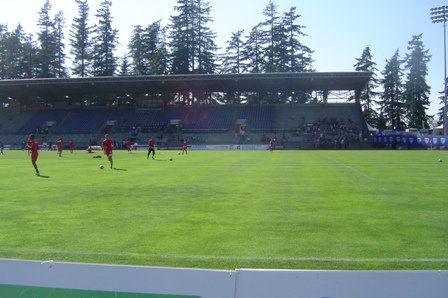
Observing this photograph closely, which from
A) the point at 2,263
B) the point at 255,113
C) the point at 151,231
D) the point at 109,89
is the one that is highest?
the point at 109,89

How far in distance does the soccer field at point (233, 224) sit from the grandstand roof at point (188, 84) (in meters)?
45.0

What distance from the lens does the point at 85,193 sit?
13.5m

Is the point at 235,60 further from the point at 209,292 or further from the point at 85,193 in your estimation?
the point at 209,292

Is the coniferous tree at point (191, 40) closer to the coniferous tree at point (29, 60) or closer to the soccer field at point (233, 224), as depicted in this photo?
the coniferous tree at point (29, 60)

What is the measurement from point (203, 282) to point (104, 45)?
8479 centimetres

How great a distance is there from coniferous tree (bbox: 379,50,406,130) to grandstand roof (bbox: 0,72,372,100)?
23.4 meters

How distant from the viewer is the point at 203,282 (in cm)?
376

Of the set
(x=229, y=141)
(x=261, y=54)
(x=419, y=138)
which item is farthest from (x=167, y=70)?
(x=419, y=138)

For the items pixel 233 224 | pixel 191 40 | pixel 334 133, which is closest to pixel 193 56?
pixel 191 40

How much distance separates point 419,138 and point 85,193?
54248mm

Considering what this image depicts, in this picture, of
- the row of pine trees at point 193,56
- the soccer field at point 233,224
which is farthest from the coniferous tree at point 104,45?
the soccer field at point 233,224

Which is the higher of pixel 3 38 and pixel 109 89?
pixel 3 38

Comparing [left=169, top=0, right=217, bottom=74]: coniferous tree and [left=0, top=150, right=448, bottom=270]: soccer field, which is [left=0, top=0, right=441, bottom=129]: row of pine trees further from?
[left=0, top=150, right=448, bottom=270]: soccer field

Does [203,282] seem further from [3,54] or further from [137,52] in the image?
[3,54]
